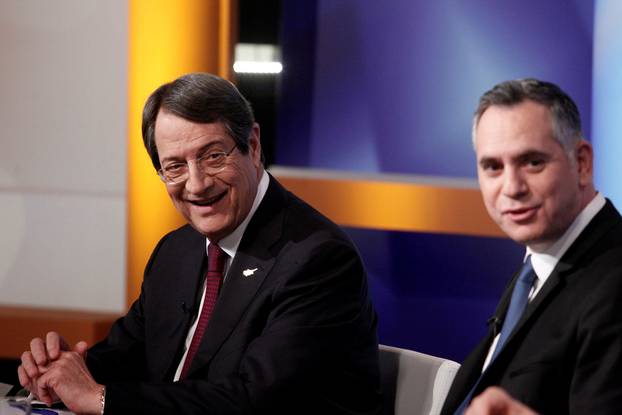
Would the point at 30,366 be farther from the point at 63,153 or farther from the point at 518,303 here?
the point at 63,153

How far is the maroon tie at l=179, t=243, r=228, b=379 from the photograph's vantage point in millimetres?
2670

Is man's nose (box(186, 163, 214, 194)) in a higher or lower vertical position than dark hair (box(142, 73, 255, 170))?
lower

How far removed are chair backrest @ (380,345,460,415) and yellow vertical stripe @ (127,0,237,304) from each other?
1534 mm

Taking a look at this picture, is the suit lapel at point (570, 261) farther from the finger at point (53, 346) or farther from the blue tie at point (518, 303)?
the finger at point (53, 346)

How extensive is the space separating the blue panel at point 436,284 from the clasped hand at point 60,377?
1.63 meters

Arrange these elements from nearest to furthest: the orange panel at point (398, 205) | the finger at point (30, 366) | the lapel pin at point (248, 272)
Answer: the finger at point (30, 366) → the lapel pin at point (248, 272) → the orange panel at point (398, 205)

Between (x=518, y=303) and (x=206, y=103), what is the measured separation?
966mm

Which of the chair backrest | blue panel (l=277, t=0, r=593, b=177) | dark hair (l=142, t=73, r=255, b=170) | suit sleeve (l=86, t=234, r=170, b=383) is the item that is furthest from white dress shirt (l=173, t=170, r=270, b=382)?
blue panel (l=277, t=0, r=593, b=177)

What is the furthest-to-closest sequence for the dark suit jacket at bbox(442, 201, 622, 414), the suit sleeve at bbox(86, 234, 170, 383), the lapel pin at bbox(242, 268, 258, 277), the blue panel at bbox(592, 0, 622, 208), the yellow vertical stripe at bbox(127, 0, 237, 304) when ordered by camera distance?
the yellow vertical stripe at bbox(127, 0, 237, 304)
the blue panel at bbox(592, 0, 622, 208)
the suit sleeve at bbox(86, 234, 170, 383)
the lapel pin at bbox(242, 268, 258, 277)
the dark suit jacket at bbox(442, 201, 622, 414)

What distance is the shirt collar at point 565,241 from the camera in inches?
77.4

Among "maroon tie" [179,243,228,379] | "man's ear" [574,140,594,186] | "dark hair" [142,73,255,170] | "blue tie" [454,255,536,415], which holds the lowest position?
"maroon tie" [179,243,228,379]

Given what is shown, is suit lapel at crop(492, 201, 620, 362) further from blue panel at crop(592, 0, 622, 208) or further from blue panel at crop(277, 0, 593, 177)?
blue panel at crop(277, 0, 593, 177)

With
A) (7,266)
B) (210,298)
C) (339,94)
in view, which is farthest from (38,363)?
(7,266)

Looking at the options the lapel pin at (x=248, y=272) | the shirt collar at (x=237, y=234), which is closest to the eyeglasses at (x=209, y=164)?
the shirt collar at (x=237, y=234)
